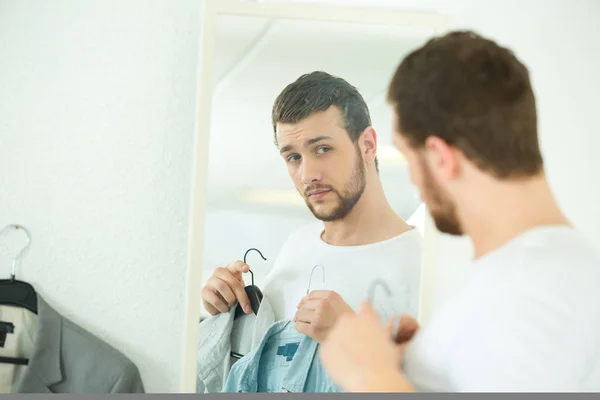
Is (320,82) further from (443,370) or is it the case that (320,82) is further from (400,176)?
(443,370)

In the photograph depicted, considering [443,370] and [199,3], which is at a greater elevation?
[199,3]

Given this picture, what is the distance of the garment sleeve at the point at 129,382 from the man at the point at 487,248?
1.53ft

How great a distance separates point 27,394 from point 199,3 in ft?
2.72

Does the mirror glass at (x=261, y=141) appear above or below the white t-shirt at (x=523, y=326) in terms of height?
above

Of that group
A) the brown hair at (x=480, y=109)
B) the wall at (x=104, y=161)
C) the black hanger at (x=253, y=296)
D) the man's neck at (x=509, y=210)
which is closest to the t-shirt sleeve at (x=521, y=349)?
the man's neck at (x=509, y=210)

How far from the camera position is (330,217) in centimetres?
155

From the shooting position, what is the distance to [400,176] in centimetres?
156

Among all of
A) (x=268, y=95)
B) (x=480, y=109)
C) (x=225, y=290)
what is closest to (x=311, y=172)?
(x=268, y=95)

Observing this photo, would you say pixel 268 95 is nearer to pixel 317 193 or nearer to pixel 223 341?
pixel 317 193

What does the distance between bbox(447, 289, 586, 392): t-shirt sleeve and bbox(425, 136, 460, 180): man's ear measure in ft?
0.65

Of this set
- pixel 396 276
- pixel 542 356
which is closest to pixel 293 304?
pixel 396 276

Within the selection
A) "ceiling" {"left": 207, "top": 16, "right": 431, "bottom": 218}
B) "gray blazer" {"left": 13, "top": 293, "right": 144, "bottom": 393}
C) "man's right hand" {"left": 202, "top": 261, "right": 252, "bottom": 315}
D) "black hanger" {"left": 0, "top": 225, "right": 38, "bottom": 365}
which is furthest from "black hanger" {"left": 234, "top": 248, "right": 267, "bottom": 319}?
"black hanger" {"left": 0, "top": 225, "right": 38, "bottom": 365}

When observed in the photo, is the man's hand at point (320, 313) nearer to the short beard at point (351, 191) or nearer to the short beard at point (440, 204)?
the short beard at point (351, 191)

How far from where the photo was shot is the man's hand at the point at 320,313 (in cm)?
151
